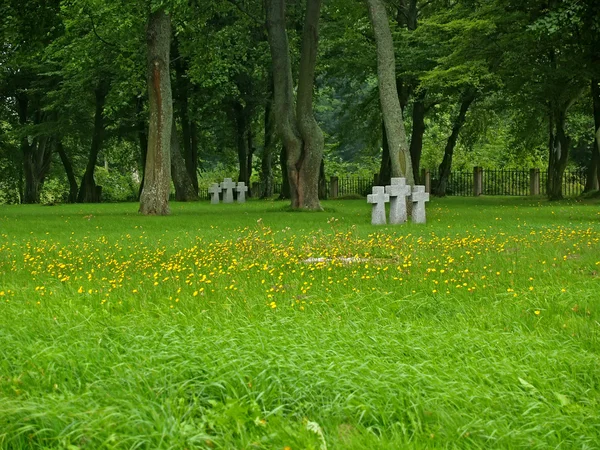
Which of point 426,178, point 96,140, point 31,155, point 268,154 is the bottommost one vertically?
point 426,178

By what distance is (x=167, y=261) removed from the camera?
35.4 ft

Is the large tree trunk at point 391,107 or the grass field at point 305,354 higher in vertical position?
the large tree trunk at point 391,107

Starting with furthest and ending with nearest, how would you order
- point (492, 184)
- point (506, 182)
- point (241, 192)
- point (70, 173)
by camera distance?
point (492, 184) → point (506, 182) → point (70, 173) → point (241, 192)

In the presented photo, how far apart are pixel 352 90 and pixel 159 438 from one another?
144 ft

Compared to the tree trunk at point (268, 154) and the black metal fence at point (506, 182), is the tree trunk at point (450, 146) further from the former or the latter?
the tree trunk at point (268, 154)

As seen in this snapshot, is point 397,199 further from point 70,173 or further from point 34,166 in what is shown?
point 34,166

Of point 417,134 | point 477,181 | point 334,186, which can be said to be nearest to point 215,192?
point 417,134

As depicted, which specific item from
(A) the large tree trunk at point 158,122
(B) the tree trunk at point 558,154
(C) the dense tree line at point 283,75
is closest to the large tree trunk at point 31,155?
(C) the dense tree line at point 283,75

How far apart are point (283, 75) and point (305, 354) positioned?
20837 mm

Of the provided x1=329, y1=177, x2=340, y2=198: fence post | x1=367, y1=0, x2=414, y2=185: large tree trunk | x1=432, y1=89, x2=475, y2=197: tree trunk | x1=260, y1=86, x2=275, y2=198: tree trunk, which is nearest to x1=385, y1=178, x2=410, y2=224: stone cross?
x1=367, y1=0, x2=414, y2=185: large tree trunk

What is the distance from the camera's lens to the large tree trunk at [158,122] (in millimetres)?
23422

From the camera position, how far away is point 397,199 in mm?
18562

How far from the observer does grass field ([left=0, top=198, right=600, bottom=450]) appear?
4039 mm

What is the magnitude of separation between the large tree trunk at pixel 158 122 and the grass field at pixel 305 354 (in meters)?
13.1
